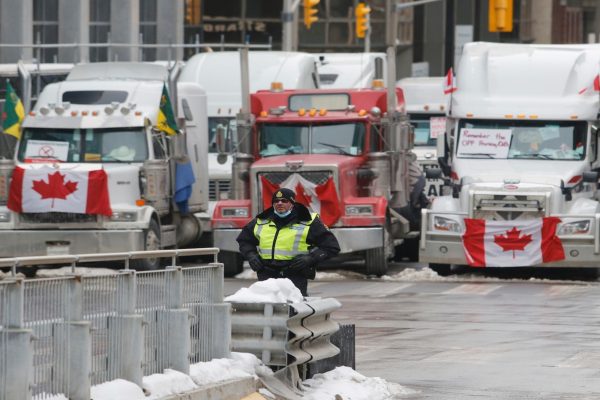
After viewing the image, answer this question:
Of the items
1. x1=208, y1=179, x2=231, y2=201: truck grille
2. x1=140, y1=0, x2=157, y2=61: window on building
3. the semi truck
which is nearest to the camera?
the semi truck

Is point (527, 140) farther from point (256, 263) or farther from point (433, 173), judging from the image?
point (256, 263)

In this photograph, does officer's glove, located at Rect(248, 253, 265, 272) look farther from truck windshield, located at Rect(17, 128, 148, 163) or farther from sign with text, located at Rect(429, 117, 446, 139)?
sign with text, located at Rect(429, 117, 446, 139)

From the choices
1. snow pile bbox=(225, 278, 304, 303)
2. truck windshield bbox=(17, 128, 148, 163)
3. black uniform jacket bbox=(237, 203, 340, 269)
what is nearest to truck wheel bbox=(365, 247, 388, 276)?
truck windshield bbox=(17, 128, 148, 163)

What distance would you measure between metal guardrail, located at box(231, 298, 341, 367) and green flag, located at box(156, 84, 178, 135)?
592 inches

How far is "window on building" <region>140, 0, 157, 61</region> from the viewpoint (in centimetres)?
5947

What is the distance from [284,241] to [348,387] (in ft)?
4.92

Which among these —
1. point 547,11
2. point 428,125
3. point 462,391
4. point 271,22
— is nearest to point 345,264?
point 428,125

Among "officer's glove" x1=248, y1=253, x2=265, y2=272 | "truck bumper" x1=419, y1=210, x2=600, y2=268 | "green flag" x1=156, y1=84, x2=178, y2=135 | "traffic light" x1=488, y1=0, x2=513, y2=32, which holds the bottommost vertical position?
"truck bumper" x1=419, y1=210, x2=600, y2=268

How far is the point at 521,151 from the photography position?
28.2m

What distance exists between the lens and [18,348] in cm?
1023

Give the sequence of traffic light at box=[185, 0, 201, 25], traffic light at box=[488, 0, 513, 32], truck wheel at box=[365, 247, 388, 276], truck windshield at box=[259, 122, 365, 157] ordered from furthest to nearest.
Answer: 1. traffic light at box=[185, 0, 201, 25]
2. traffic light at box=[488, 0, 513, 32]
3. truck windshield at box=[259, 122, 365, 157]
4. truck wheel at box=[365, 247, 388, 276]

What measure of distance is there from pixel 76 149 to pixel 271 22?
49.5 meters

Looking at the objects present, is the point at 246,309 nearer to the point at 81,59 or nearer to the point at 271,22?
the point at 81,59

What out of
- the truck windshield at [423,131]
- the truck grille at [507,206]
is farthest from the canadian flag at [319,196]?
the truck windshield at [423,131]
